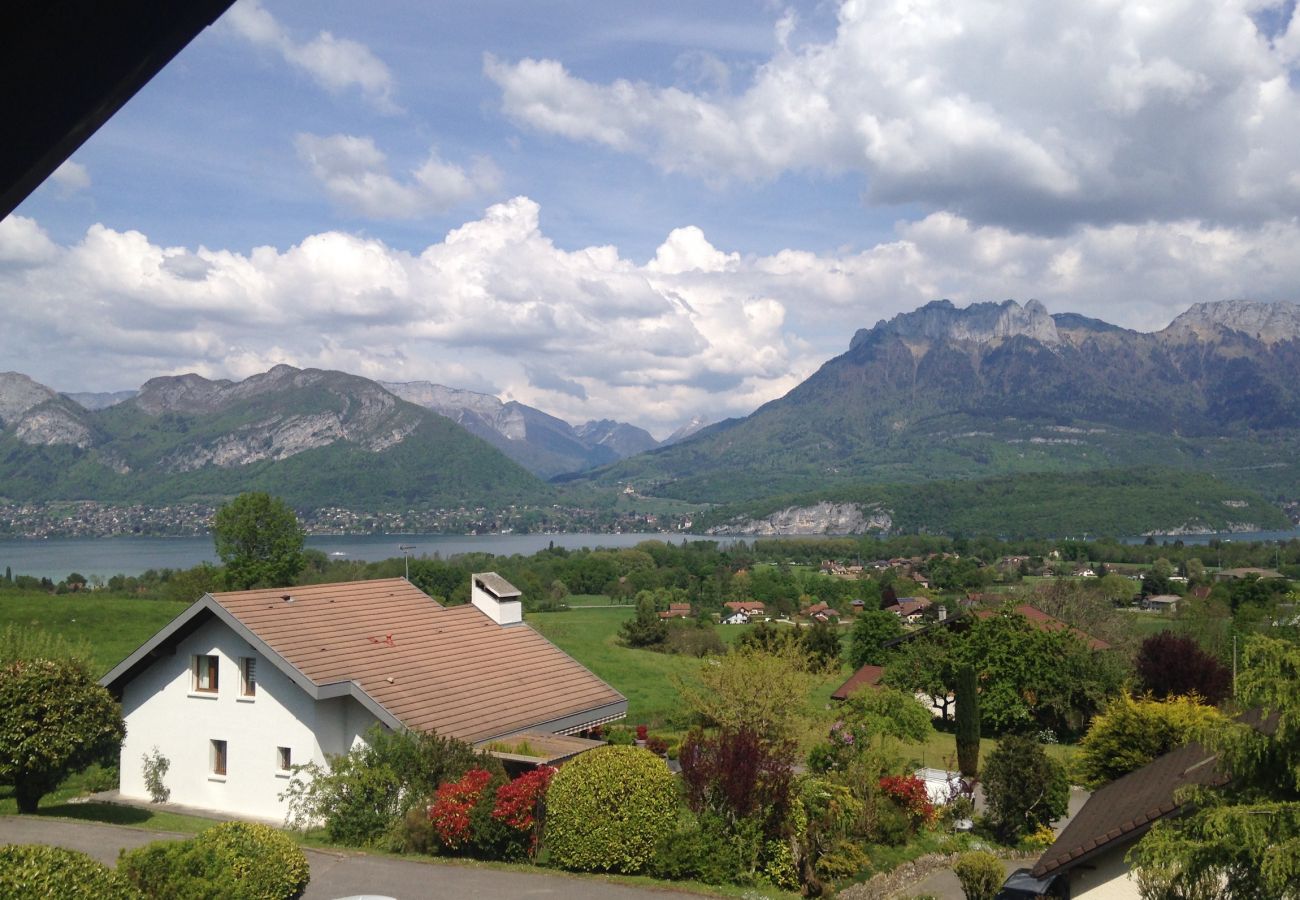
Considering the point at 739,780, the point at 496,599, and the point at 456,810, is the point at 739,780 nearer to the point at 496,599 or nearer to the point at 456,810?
the point at 456,810

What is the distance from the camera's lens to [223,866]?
1113 centimetres

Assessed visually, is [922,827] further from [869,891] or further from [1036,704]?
[1036,704]

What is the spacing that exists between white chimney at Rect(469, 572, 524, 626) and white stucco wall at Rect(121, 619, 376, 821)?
6785 millimetres

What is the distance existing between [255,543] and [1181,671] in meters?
43.1

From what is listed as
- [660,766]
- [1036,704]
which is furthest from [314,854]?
[1036,704]

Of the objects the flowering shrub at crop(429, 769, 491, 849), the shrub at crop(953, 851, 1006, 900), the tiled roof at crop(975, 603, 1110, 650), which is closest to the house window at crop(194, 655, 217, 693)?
the flowering shrub at crop(429, 769, 491, 849)

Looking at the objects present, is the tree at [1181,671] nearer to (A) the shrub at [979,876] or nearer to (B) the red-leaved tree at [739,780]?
(A) the shrub at [979,876]

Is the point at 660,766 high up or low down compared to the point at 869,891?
up

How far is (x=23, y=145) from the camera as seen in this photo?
145 cm

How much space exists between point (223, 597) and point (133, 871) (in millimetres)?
11973

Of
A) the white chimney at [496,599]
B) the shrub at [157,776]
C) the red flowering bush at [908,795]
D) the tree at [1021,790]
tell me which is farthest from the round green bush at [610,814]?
the white chimney at [496,599]

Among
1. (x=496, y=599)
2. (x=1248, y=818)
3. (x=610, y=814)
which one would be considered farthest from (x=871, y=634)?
(x=1248, y=818)

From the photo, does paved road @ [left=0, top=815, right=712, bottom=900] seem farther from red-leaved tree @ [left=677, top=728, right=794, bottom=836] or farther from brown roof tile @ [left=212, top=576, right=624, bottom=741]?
brown roof tile @ [left=212, top=576, right=624, bottom=741]

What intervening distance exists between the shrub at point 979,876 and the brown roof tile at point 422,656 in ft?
32.9
